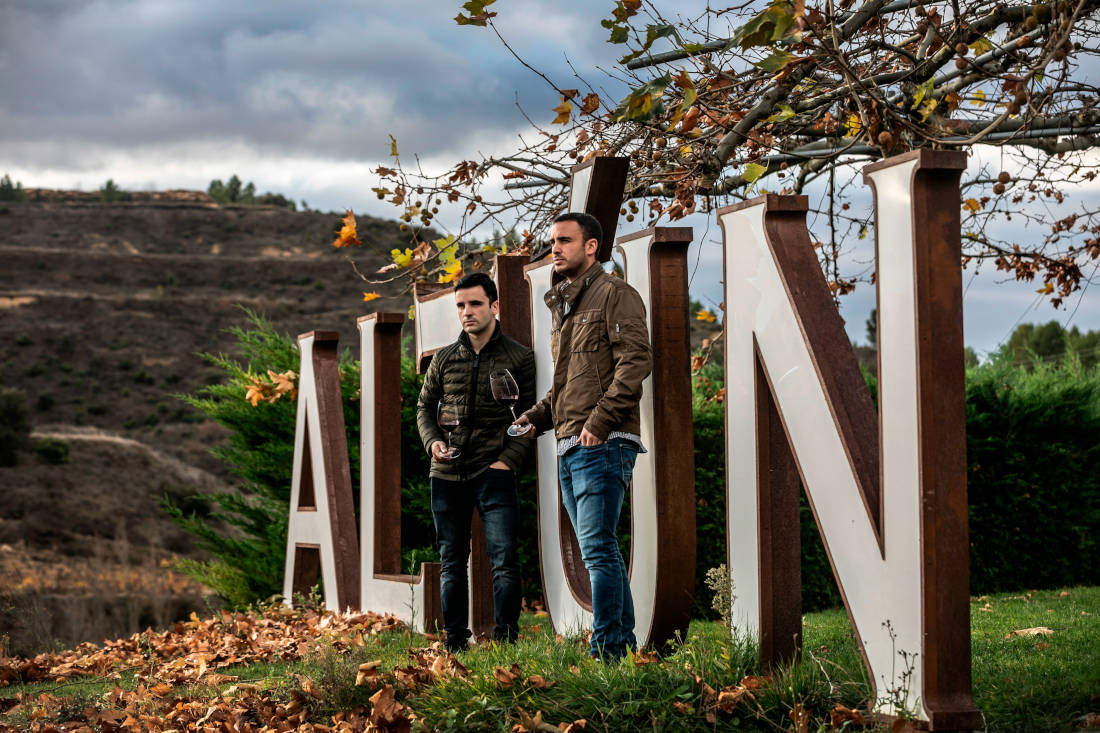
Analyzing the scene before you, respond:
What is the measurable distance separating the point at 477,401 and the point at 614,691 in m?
2.31

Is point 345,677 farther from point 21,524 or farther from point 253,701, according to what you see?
point 21,524

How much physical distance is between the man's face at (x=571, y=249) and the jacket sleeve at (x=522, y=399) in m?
1.01

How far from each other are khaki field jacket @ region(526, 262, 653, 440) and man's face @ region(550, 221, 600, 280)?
59 mm

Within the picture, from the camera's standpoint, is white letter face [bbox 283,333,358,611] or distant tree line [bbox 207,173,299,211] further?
distant tree line [bbox 207,173,299,211]

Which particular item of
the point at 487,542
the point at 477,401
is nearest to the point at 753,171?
the point at 477,401

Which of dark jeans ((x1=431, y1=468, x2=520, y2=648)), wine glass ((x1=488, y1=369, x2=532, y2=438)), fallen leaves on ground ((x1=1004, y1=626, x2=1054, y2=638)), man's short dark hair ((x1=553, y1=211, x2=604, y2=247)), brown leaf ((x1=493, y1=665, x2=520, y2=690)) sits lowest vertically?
fallen leaves on ground ((x1=1004, y1=626, x2=1054, y2=638))

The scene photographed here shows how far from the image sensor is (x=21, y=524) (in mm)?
33031

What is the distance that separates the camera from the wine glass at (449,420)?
5.94 metres

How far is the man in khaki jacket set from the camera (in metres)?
4.87

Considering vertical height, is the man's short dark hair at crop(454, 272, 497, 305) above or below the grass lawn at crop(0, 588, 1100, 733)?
above

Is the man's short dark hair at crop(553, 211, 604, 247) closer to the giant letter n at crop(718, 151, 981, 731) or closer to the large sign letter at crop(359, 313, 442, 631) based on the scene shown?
the giant letter n at crop(718, 151, 981, 731)

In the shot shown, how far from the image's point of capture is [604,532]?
4.93 m

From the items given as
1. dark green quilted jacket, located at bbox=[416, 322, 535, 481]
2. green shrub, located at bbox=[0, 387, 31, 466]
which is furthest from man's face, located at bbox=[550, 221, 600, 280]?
green shrub, located at bbox=[0, 387, 31, 466]

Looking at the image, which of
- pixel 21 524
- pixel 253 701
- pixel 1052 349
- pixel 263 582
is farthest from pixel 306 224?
pixel 253 701
